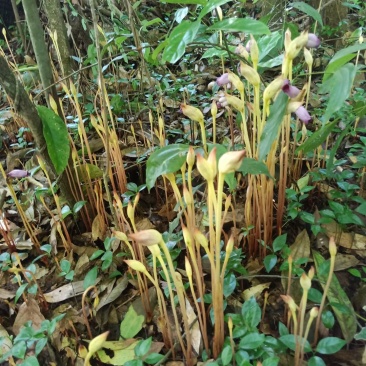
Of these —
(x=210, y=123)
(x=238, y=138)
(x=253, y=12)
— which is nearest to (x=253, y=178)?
(x=238, y=138)

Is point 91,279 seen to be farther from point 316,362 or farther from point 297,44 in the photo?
point 297,44

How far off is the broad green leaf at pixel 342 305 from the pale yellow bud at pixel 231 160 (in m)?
0.39

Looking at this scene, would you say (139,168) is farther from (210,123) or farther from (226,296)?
(226,296)

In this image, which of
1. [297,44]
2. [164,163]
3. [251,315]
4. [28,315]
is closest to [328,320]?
[251,315]

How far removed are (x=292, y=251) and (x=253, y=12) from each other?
87.3 inches

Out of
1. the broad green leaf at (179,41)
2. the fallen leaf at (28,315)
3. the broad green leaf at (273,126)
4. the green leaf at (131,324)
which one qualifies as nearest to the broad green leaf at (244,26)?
the broad green leaf at (179,41)

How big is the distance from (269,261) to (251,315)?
0.19 metres

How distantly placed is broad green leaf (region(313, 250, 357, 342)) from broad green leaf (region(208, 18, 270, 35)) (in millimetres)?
548

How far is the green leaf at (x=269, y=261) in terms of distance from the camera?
0.94 metres

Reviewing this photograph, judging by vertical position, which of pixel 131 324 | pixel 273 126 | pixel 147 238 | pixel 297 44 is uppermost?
pixel 297 44

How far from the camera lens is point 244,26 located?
0.81m

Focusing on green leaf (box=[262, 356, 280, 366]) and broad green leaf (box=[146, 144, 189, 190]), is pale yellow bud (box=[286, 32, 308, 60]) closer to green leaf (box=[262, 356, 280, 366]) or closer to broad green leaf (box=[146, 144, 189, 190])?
broad green leaf (box=[146, 144, 189, 190])

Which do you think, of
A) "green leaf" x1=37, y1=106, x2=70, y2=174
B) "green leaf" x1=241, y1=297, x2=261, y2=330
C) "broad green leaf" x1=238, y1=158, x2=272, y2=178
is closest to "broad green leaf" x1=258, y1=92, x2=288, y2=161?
"broad green leaf" x1=238, y1=158, x2=272, y2=178

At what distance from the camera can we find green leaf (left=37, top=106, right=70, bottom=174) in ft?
3.68
